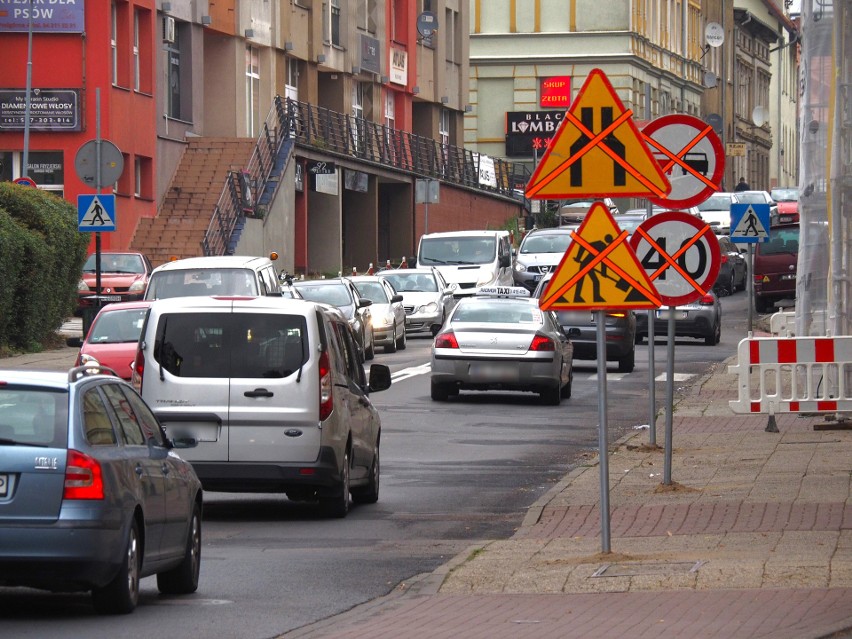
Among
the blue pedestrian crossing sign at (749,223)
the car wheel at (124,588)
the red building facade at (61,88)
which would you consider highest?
the red building facade at (61,88)

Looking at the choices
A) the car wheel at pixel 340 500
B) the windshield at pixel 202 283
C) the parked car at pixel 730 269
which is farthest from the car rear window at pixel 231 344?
the parked car at pixel 730 269

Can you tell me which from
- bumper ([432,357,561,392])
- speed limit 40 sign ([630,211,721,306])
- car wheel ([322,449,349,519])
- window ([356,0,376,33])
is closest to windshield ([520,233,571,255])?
window ([356,0,376,33])

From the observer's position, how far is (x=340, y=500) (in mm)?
15180

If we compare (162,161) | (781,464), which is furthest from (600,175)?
(162,161)

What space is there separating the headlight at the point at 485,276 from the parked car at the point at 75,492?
36553 mm

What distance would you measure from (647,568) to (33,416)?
12.8 feet

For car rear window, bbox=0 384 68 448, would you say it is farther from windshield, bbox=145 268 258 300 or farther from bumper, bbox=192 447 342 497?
windshield, bbox=145 268 258 300

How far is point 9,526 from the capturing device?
31.9ft

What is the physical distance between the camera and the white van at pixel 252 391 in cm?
1473

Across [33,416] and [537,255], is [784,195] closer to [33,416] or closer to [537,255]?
[537,255]

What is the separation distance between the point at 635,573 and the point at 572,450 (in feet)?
30.1

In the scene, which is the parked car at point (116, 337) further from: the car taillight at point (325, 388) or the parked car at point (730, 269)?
the parked car at point (730, 269)

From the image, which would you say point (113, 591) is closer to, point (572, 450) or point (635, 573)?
point (635, 573)

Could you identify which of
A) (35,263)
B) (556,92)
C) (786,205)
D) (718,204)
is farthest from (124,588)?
(556,92)
